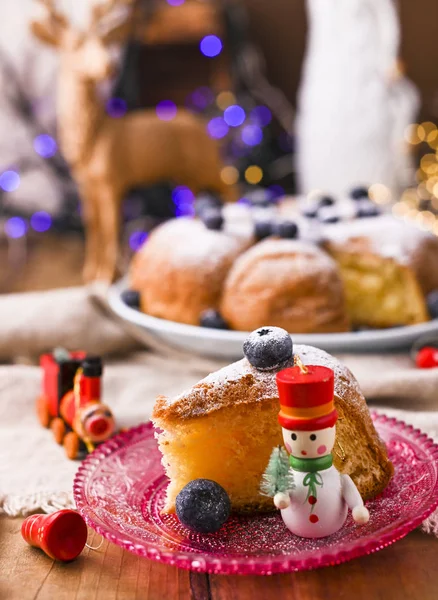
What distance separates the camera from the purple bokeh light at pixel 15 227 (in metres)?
3.39

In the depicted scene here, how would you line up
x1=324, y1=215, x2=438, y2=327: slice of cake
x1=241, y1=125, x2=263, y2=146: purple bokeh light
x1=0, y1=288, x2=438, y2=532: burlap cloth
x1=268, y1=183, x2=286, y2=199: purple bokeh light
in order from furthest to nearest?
x1=268, y1=183, x2=286, y2=199: purple bokeh light
x1=241, y1=125, x2=263, y2=146: purple bokeh light
x1=324, y1=215, x2=438, y2=327: slice of cake
x1=0, y1=288, x2=438, y2=532: burlap cloth

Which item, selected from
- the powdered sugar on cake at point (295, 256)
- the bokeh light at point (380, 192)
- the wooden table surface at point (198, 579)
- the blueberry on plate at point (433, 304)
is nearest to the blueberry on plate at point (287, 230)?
the powdered sugar on cake at point (295, 256)

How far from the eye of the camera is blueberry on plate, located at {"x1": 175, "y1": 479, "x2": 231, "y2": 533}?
828 millimetres

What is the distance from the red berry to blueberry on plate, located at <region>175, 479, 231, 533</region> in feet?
2.41

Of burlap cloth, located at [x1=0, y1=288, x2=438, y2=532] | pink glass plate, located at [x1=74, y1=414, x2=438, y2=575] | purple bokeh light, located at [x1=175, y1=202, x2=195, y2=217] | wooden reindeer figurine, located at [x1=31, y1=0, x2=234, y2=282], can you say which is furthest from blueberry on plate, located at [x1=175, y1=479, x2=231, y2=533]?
purple bokeh light, located at [x1=175, y1=202, x2=195, y2=217]

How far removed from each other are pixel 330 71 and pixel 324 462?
2126 mm

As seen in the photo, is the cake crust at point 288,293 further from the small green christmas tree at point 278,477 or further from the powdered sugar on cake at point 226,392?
the small green christmas tree at point 278,477

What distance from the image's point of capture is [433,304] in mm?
1639

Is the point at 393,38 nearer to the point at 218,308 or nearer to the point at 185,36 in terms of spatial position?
the point at 185,36

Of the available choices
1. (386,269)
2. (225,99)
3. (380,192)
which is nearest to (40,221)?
(225,99)

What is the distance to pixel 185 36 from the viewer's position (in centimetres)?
318

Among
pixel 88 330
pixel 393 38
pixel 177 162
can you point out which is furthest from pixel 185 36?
pixel 88 330

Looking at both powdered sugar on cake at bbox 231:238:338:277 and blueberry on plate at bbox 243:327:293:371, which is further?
powdered sugar on cake at bbox 231:238:338:277

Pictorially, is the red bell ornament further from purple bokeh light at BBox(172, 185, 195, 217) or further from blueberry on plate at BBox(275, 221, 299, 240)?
purple bokeh light at BBox(172, 185, 195, 217)
